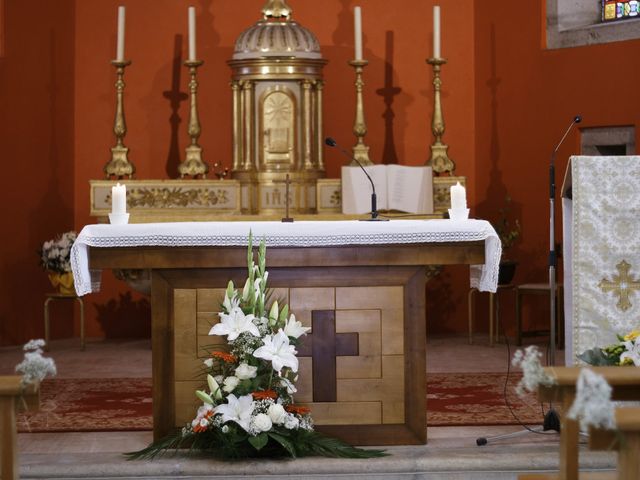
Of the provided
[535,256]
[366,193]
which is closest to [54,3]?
[366,193]

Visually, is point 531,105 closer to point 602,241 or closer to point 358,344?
point 602,241

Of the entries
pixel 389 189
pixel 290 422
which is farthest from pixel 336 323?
pixel 389 189

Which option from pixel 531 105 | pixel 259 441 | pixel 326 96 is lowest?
pixel 259 441

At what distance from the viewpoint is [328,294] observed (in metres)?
4.72

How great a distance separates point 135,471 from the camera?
4398 mm

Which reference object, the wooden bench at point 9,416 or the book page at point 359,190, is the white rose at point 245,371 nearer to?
the wooden bench at point 9,416

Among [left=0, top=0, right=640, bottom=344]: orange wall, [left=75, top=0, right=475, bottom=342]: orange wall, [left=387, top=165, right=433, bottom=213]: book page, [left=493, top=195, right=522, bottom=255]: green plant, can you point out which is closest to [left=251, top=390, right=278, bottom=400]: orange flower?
[left=387, top=165, right=433, bottom=213]: book page

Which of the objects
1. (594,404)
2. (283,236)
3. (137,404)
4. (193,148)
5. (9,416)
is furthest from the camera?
(193,148)

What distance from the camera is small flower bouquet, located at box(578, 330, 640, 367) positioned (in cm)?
433

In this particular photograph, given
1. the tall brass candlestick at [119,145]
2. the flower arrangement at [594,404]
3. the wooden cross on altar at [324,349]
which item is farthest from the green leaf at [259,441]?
the tall brass candlestick at [119,145]

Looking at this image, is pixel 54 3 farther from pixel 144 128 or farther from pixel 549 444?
pixel 549 444

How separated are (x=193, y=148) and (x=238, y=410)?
4444 mm

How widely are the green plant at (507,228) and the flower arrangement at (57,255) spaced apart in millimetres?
3238

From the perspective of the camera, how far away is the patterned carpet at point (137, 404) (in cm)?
534
